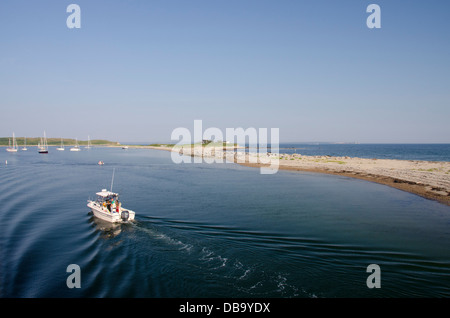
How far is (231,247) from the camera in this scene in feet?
80.2

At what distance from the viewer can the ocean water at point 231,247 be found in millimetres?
18078

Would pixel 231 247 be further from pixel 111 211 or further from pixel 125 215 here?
pixel 111 211

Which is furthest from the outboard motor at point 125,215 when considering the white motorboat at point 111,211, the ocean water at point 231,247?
the ocean water at point 231,247

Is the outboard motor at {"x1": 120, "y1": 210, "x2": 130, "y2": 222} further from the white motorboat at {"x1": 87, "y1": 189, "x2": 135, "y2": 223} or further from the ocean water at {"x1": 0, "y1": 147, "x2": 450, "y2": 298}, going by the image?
the ocean water at {"x1": 0, "y1": 147, "x2": 450, "y2": 298}

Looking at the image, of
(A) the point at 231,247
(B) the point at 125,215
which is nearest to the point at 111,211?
(B) the point at 125,215

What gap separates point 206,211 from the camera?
120ft

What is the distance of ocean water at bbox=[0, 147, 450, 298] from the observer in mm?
18078

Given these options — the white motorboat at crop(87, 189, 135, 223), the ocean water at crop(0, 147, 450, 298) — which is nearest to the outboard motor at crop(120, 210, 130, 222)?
the white motorboat at crop(87, 189, 135, 223)

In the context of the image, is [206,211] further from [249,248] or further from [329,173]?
[329,173]

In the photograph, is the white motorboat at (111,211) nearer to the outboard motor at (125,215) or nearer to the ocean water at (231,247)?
the outboard motor at (125,215)
